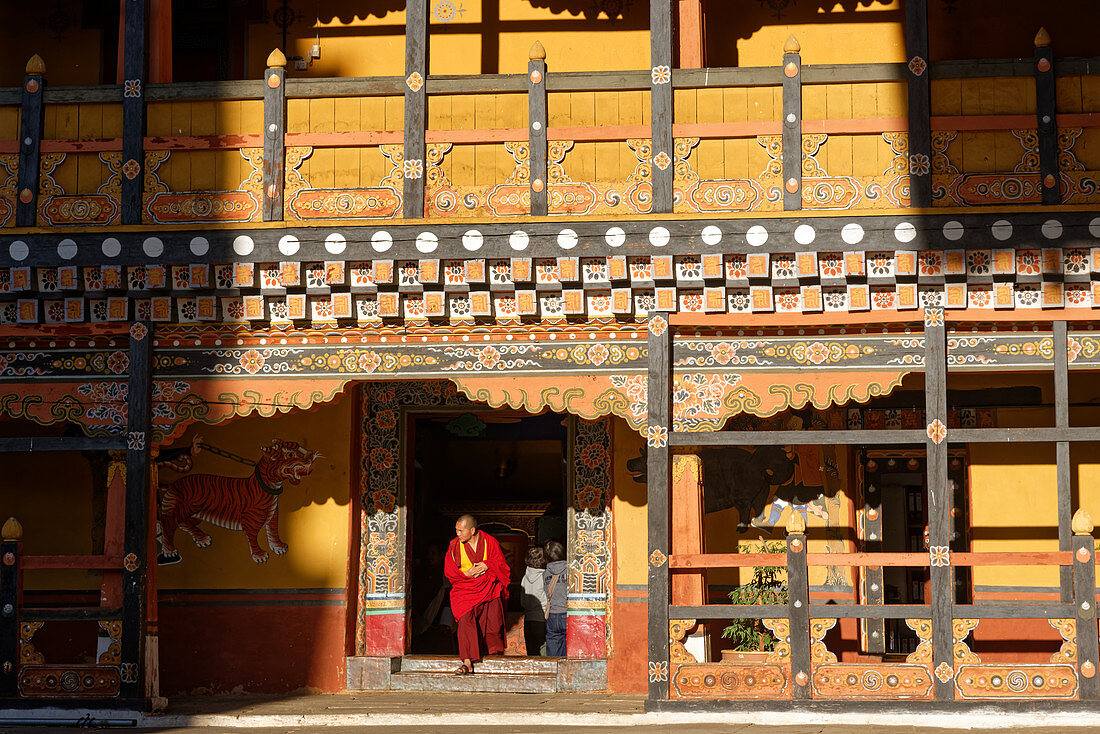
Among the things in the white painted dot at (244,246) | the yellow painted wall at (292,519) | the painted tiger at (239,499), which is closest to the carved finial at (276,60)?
the white painted dot at (244,246)

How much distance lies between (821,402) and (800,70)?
2.08 m

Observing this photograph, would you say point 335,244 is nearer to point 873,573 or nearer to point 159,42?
point 159,42

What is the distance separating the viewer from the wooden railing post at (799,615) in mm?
8297

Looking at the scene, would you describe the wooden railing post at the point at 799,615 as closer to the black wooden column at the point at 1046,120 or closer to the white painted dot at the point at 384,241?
the black wooden column at the point at 1046,120

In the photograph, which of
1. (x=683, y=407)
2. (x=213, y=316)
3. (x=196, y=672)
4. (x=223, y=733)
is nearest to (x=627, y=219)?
(x=683, y=407)

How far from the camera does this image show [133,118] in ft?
29.5

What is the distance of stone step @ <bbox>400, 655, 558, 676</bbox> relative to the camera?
409 inches

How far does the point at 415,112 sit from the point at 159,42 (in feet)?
6.37

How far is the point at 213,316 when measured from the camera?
9.01m

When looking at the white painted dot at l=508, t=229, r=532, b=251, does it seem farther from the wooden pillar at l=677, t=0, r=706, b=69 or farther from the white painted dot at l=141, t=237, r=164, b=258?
the white painted dot at l=141, t=237, r=164, b=258

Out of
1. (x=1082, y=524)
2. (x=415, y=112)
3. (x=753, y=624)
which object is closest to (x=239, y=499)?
(x=415, y=112)

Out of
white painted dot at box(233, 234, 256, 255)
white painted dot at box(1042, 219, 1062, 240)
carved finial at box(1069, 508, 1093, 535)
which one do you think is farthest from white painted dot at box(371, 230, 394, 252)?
carved finial at box(1069, 508, 1093, 535)

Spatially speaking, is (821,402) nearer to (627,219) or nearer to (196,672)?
(627,219)

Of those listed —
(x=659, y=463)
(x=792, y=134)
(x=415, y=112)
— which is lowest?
(x=659, y=463)
